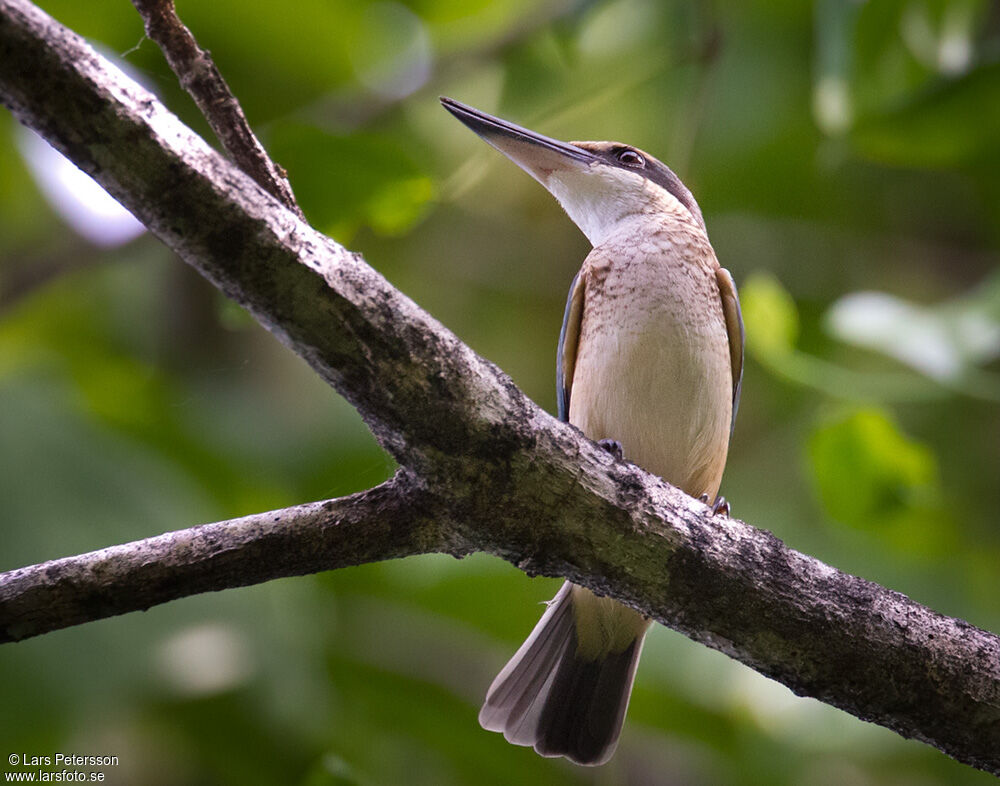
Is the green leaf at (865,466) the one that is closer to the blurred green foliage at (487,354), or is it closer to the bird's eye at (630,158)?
the blurred green foliage at (487,354)

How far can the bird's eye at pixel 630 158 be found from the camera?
10.0 ft

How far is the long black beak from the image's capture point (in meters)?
2.55

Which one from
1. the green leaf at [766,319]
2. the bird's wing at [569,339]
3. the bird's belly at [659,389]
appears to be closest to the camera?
the bird's belly at [659,389]

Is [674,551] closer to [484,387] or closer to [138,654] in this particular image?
[484,387]

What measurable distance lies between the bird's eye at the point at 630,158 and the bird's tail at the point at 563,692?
1.25 metres

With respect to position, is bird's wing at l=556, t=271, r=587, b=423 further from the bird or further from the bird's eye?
the bird's eye

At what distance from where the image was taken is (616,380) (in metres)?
2.52

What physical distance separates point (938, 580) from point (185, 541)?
3.13 meters

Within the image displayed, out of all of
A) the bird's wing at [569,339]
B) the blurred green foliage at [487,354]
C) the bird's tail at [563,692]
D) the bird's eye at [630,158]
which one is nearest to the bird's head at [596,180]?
the bird's eye at [630,158]

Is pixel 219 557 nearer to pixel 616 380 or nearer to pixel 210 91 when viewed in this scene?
pixel 210 91

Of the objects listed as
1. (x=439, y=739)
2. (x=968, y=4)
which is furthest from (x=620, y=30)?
(x=439, y=739)

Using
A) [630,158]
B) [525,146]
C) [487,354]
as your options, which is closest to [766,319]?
[630,158]

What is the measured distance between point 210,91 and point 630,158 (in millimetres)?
1754

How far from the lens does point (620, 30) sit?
13.1 ft
